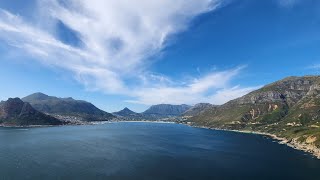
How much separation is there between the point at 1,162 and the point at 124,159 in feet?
195

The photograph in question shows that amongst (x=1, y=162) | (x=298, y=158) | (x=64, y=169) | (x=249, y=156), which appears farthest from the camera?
(x=249, y=156)

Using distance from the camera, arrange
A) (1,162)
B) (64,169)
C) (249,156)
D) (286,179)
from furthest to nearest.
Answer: (249,156), (1,162), (64,169), (286,179)

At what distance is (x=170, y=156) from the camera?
178m

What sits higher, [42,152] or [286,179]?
[42,152]

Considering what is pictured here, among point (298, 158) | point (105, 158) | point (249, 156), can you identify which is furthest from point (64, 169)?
point (298, 158)

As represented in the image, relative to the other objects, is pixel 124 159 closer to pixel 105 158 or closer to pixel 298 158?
pixel 105 158

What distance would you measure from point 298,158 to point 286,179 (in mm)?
55997

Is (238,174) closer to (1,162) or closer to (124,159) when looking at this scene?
(124,159)

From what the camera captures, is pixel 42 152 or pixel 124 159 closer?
pixel 124 159

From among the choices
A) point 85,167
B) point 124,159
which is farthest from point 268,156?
point 85,167

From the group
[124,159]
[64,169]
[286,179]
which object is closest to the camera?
[286,179]

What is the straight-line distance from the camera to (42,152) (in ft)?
593

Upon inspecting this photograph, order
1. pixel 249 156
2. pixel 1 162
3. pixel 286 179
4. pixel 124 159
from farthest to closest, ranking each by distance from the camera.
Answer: pixel 249 156, pixel 124 159, pixel 1 162, pixel 286 179

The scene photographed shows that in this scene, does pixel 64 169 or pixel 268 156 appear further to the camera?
pixel 268 156
